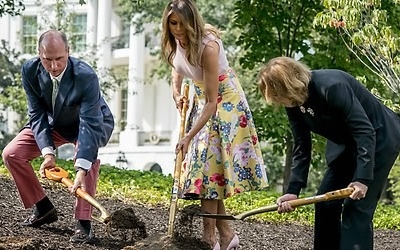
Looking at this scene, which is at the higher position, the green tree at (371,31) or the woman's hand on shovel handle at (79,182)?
the green tree at (371,31)

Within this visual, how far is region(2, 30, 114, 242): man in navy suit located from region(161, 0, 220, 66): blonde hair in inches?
22.0

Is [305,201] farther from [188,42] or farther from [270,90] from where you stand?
[188,42]

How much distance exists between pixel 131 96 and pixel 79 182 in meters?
28.9

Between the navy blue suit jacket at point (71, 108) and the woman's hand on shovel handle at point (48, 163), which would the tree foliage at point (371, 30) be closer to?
the navy blue suit jacket at point (71, 108)

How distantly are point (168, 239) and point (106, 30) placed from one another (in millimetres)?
29427

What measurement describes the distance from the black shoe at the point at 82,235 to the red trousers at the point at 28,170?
0.10 meters

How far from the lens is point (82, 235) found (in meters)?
5.95

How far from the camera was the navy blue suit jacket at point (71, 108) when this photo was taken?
5617mm

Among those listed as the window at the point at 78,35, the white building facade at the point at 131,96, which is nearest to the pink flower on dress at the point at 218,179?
the window at the point at 78,35

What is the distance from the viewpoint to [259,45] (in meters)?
13.9

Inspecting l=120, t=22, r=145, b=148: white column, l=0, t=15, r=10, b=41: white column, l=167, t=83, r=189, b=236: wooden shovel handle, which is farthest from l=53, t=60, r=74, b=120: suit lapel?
l=0, t=15, r=10, b=41: white column

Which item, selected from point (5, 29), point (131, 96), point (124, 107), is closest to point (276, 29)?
point (131, 96)

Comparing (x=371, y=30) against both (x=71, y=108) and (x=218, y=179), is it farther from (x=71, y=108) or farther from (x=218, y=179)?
(x=71, y=108)

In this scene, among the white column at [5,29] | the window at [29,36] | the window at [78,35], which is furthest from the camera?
the white column at [5,29]
